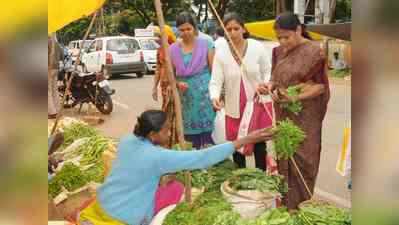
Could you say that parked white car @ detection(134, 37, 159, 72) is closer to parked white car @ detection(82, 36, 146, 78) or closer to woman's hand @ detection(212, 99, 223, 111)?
parked white car @ detection(82, 36, 146, 78)

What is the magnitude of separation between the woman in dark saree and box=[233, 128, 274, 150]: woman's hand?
638 millimetres

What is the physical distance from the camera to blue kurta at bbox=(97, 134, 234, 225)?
9.02 ft

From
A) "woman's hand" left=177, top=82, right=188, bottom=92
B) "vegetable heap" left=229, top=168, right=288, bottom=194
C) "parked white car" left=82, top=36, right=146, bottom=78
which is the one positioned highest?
"parked white car" left=82, top=36, right=146, bottom=78

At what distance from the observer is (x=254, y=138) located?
2824 millimetres

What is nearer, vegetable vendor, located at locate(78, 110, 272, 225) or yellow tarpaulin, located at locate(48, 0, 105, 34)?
yellow tarpaulin, located at locate(48, 0, 105, 34)

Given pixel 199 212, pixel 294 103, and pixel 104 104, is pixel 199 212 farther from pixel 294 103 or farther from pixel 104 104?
pixel 104 104

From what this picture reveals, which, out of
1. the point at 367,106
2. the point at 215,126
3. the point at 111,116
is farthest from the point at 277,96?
the point at 111,116

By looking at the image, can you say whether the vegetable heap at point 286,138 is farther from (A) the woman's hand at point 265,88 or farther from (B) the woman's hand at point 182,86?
(B) the woman's hand at point 182,86

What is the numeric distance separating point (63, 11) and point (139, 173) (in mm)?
850

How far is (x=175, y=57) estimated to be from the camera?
4.43m

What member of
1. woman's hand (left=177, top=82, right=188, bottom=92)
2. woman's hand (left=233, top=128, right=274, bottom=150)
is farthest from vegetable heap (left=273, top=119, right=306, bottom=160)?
woman's hand (left=177, top=82, right=188, bottom=92)

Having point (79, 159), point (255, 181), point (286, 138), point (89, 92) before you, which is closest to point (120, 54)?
point (89, 92)

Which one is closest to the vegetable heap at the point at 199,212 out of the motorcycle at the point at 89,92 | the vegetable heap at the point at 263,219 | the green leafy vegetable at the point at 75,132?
the vegetable heap at the point at 263,219

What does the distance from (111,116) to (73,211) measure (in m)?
6.90
